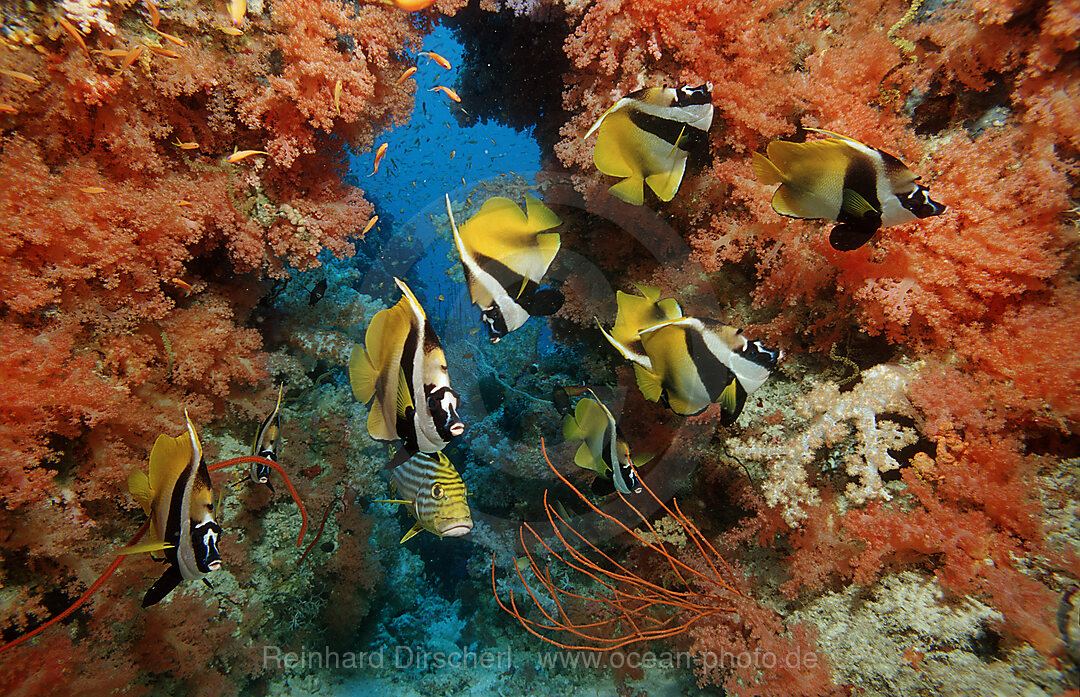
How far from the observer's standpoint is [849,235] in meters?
1.65

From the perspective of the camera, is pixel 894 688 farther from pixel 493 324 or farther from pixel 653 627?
pixel 493 324

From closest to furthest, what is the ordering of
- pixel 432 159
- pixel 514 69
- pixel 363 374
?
pixel 363 374
pixel 514 69
pixel 432 159

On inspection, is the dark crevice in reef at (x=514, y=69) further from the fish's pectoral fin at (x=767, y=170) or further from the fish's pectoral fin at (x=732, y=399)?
the fish's pectoral fin at (x=732, y=399)

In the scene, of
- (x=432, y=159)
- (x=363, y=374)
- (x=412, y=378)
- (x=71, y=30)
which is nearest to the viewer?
(x=412, y=378)

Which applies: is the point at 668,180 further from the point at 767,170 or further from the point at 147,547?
the point at 147,547

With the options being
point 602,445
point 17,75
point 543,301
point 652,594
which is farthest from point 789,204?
point 17,75

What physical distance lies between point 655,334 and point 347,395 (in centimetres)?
364

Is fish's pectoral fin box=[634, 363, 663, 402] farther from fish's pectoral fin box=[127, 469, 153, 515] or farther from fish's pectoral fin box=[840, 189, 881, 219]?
fish's pectoral fin box=[127, 469, 153, 515]

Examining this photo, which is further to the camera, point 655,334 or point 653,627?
point 653,627

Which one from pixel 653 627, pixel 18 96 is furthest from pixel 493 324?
pixel 653 627

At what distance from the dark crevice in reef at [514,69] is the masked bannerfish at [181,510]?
370 cm

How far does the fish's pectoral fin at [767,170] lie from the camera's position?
167 centimetres

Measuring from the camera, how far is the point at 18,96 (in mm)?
2086

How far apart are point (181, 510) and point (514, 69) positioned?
428 centimetres
